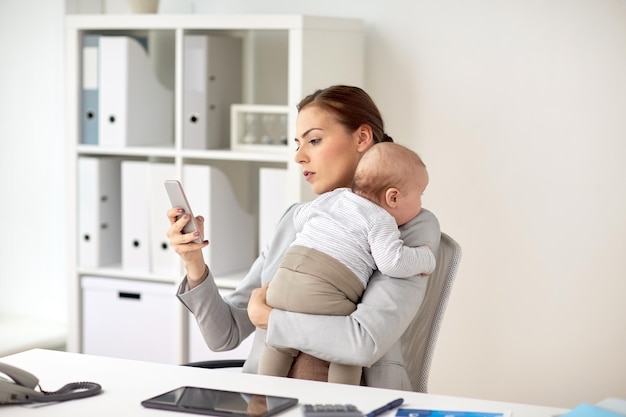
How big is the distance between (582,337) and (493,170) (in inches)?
26.7

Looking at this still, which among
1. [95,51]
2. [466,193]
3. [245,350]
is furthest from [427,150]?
[95,51]

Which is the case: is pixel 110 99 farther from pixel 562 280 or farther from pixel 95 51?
pixel 562 280

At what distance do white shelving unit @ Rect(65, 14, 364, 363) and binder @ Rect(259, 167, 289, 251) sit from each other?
25 mm

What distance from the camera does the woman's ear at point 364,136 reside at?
2.42 metres

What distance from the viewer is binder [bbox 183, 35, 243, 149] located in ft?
11.9

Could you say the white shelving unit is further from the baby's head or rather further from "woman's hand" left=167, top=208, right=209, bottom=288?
the baby's head

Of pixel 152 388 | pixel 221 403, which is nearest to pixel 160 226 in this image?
pixel 152 388

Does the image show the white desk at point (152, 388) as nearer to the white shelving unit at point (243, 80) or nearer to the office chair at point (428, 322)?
the office chair at point (428, 322)

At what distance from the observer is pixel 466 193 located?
364cm

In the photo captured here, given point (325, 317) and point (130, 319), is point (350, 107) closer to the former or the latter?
point (325, 317)

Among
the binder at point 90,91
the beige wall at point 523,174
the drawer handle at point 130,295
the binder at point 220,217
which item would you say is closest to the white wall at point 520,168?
the beige wall at point 523,174

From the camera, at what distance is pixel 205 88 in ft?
11.9

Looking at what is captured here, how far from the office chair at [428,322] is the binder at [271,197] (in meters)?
1.22

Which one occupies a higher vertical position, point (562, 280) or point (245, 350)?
point (562, 280)
